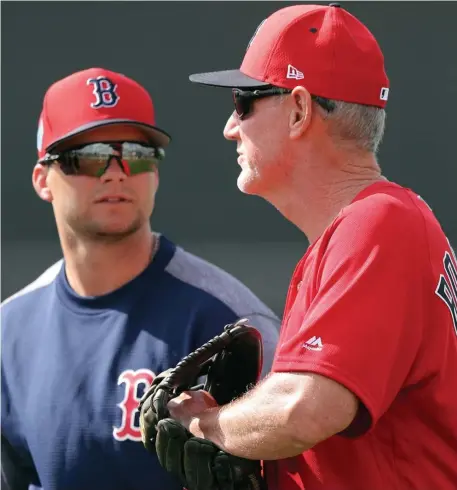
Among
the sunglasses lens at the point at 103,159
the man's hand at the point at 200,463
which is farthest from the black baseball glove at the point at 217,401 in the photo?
the sunglasses lens at the point at 103,159

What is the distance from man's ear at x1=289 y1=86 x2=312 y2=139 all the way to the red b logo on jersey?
1.11 metres

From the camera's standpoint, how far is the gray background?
7.62 metres

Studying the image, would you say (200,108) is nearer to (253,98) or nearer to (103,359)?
(103,359)

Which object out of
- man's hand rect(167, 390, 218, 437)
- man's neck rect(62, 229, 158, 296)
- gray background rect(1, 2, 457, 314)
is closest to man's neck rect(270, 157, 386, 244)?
man's hand rect(167, 390, 218, 437)

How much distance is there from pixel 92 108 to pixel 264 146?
4.43ft

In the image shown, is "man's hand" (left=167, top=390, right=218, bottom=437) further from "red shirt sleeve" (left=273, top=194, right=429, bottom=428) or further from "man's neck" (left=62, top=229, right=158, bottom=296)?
"man's neck" (left=62, top=229, right=158, bottom=296)

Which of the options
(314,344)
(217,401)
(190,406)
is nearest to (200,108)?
(217,401)

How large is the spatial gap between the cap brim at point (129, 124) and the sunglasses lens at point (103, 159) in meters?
0.06

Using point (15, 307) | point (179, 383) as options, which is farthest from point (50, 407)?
point (179, 383)

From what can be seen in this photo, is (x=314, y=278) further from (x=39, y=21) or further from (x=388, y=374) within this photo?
(x=39, y=21)

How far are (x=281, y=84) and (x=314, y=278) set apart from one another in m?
0.48

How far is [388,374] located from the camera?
1822mm

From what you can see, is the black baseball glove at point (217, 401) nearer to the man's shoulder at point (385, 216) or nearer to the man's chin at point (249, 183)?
the man's chin at point (249, 183)

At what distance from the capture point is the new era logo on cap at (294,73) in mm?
2133
